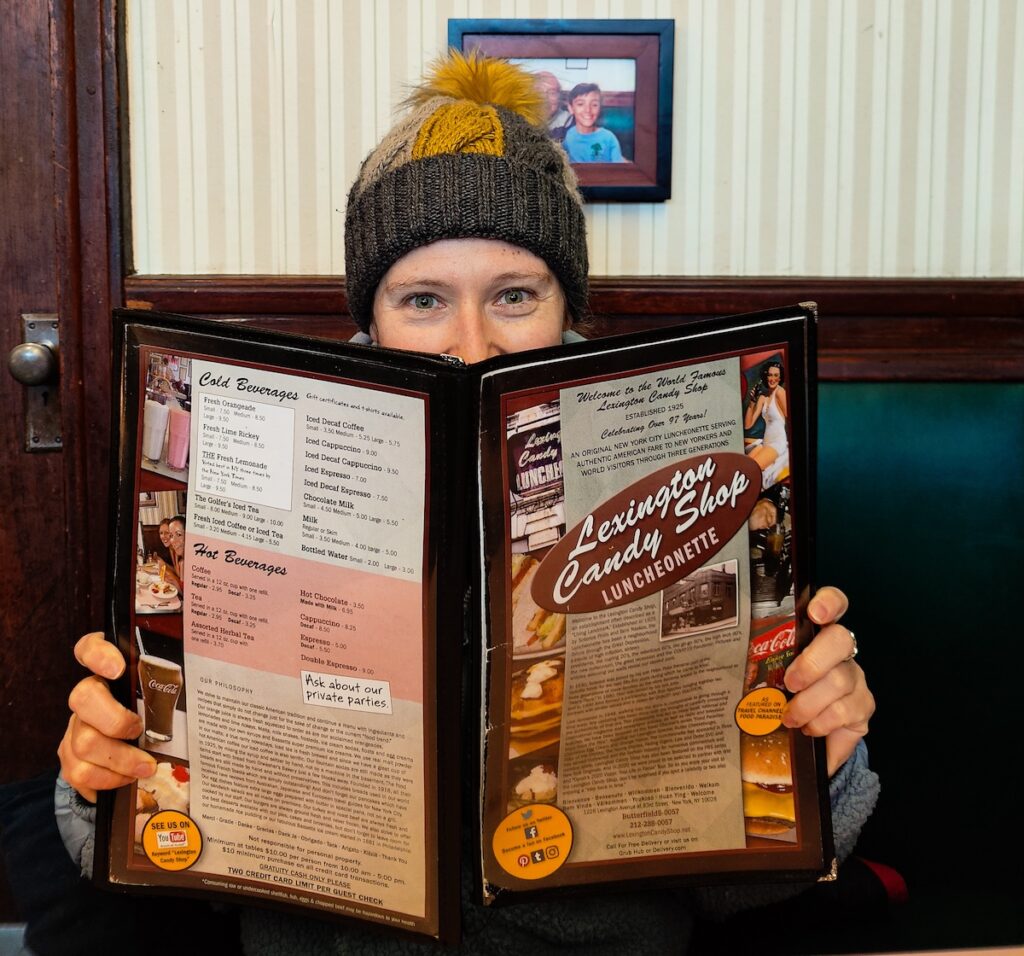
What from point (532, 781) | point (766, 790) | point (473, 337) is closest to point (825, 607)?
point (766, 790)

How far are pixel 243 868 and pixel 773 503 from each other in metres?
0.47

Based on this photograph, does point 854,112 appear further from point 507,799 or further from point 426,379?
point 507,799

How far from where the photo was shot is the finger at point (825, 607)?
721 mm

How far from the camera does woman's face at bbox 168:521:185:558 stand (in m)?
0.69

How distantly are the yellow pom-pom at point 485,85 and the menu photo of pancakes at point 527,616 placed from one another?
603 mm

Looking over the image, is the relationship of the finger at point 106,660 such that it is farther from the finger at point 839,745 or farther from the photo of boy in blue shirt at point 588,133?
the photo of boy in blue shirt at point 588,133

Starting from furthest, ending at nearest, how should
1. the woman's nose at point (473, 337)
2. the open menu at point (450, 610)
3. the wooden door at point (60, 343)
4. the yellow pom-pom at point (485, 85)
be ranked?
the wooden door at point (60, 343) → the yellow pom-pom at point (485, 85) → the woman's nose at point (473, 337) → the open menu at point (450, 610)

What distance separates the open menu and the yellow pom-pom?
0.53m

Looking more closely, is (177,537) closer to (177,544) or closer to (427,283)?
(177,544)

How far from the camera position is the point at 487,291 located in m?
0.97

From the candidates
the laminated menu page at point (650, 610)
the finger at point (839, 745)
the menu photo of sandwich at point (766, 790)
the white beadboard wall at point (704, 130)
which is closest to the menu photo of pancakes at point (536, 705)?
the laminated menu page at point (650, 610)

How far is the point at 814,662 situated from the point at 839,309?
2.58ft

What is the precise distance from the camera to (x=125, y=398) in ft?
2.23

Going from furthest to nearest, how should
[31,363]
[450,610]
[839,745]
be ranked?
1. [31,363]
2. [839,745]
3. [450,610]
